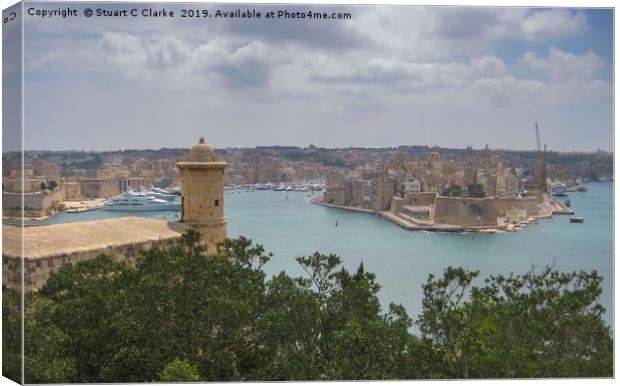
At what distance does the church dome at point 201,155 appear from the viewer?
5.39 m

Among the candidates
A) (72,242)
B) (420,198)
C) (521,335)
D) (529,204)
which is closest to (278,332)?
(521,335)

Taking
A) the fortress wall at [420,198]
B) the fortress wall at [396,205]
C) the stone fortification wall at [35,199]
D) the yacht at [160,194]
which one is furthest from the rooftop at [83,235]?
the fortress wall at [420,198]

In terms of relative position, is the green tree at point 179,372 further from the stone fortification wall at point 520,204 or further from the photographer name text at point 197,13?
the stone fortification wall at point 520,204

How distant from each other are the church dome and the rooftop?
1.69 ft

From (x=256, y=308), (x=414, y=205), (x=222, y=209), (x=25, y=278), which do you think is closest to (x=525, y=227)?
(x=414, y=205)

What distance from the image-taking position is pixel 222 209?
579cm

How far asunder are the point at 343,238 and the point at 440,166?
2.73m

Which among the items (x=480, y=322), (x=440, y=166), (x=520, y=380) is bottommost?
(x=520, y=380)

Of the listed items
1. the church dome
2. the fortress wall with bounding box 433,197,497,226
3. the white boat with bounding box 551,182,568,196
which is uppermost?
the church dome

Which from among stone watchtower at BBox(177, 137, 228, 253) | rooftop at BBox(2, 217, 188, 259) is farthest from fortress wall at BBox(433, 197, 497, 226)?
rooftop at BBox(2, 217, 188, 259)

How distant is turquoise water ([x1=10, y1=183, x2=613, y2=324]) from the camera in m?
4.72

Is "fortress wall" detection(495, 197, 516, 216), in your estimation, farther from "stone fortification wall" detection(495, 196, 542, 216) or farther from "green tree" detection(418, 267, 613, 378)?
"green tree" detection(418, 267, 613, 378)

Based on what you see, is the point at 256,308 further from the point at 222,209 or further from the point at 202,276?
the point at 222,209

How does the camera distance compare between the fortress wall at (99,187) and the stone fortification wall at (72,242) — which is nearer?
the stone fortification wall at (72,242)
